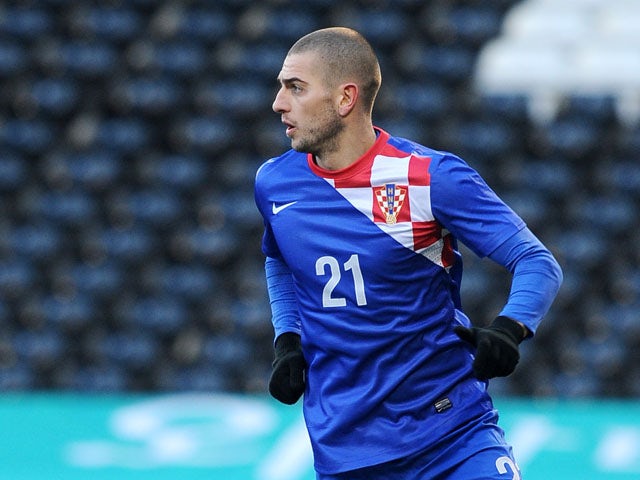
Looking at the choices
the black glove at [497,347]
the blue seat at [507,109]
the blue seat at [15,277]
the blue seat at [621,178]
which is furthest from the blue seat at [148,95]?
the black glove at [497,347]

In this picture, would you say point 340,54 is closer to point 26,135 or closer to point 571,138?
point 26,135

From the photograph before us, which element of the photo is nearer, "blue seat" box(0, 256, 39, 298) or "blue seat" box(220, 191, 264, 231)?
"blue seat" box(0, 256, 39, 298)

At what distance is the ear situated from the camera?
9.53ft

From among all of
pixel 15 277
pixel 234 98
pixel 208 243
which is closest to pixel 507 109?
pixel 234 98

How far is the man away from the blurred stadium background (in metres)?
5.10

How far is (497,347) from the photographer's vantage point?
2.56 m

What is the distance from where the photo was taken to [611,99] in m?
8.83

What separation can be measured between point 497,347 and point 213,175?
6004 mm

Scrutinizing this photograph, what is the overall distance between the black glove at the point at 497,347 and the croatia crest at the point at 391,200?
0.38m

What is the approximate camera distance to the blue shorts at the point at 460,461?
2766 millimetres

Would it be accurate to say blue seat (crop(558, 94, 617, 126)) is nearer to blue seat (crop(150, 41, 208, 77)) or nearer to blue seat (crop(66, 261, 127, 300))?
blue seat (crop(150, 41, 208, 77))

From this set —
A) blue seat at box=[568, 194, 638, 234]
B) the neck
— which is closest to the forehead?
the neck

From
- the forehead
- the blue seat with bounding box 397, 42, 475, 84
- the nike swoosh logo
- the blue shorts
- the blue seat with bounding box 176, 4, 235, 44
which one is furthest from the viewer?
the blue seat with bounding box 397, 42, 475, 84

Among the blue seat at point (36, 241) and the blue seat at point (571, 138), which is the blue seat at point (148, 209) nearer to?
the blue seat at point (36, 241)
